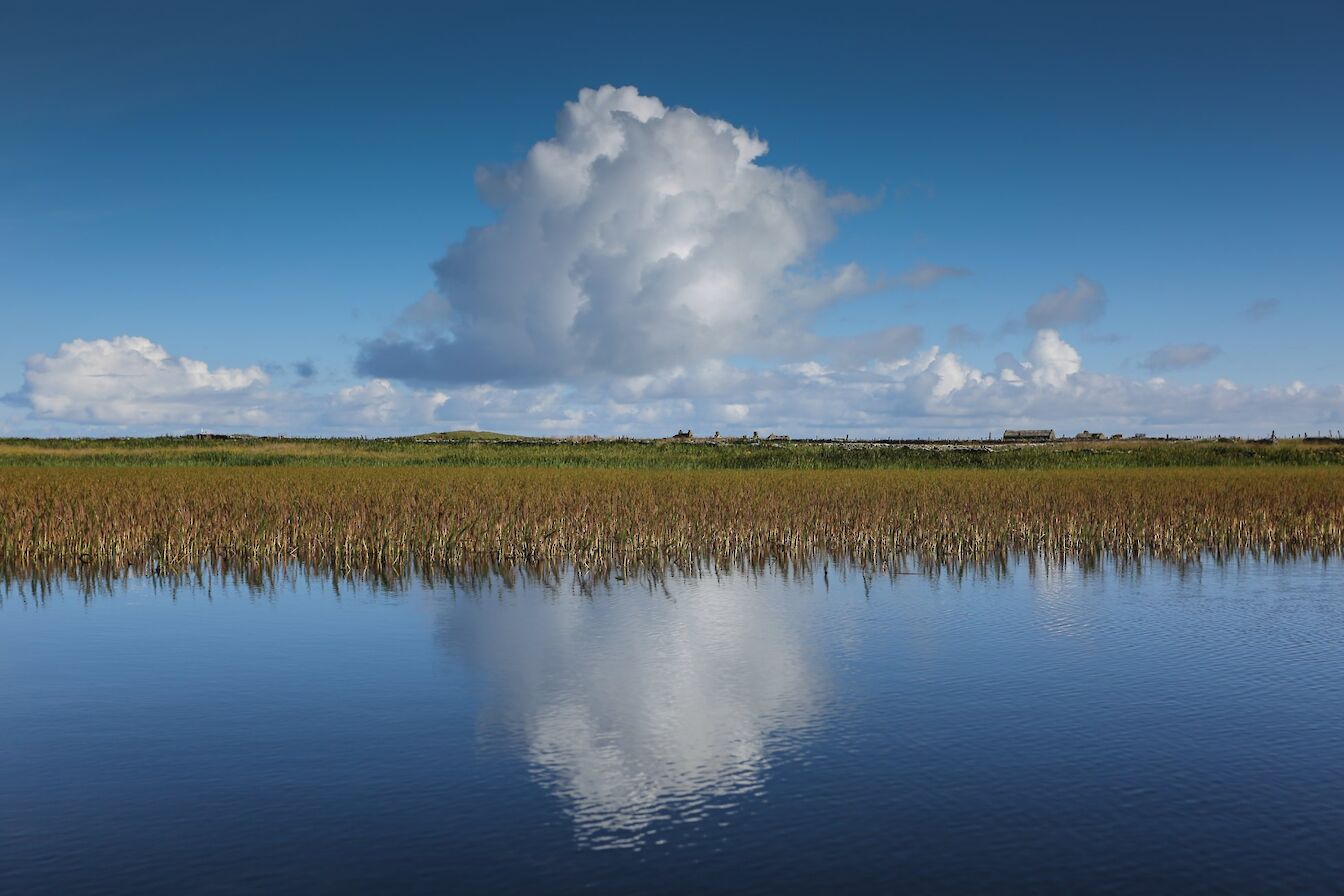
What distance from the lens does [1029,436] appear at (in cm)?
7781

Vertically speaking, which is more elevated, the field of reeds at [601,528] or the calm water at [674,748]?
the field of reeds at [601,528]

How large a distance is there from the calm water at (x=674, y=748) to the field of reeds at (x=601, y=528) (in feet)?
17.2

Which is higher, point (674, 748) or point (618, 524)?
point (618, 524)

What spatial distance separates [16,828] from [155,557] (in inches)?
579

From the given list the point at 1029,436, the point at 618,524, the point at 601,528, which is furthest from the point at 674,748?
the point at 1029,436

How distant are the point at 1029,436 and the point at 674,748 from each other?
74382 mm

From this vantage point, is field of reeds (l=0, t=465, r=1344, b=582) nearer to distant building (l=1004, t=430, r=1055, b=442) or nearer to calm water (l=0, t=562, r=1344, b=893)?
calm water (l=0, t=562, r=1344, b=893)

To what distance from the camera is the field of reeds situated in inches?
805

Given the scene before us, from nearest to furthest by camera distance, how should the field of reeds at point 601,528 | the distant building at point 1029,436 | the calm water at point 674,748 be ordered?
the calm water at point 674,748, the field of reeds at point 601,528, the distant building at point 1029,436

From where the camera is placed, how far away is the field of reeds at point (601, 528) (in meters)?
20.5

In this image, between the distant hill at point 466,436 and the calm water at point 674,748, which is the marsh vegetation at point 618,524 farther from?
the distant hill at point 466,436

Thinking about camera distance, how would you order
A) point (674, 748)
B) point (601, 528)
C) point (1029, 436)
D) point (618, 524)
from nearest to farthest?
point (674, 748) → point (601, 528) → point (618, 524) → point (1029, 436)

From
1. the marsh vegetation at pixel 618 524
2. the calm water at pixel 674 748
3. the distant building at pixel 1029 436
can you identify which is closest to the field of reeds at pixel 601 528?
the marsh vegetation at pixel 618 524

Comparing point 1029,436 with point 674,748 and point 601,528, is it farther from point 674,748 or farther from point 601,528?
point 674,748
